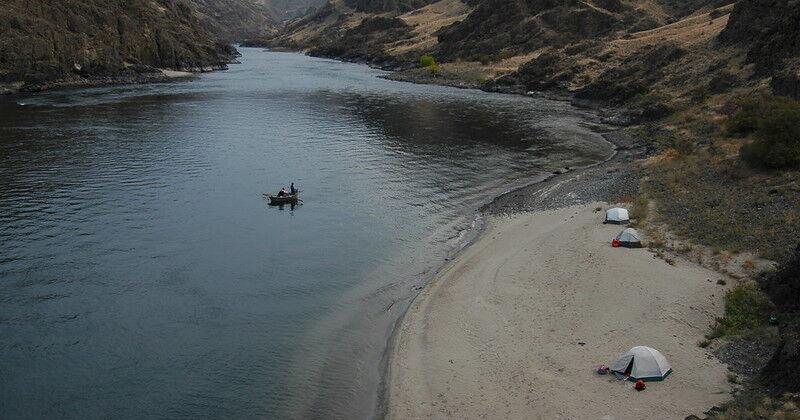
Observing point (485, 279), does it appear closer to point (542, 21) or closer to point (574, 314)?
point (574, 314)

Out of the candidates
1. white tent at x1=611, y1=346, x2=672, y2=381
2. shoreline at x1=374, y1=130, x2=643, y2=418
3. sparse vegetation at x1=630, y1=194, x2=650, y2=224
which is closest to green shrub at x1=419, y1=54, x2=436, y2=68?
shoreline at x1=374, y1=130, x2=643, y2=418

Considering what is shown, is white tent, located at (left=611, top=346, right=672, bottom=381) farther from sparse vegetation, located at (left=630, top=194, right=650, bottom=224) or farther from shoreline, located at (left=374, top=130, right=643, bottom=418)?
sparse vegetation, located at (left=630, top=194, right=650, bottom=224)

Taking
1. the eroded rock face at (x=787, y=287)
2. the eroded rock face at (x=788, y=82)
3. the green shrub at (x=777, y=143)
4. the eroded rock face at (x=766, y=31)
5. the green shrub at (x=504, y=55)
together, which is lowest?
the eroded rock face at (x=787, y=287)

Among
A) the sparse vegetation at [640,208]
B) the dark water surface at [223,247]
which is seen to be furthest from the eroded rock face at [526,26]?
the sparse vegetation at [640,208]

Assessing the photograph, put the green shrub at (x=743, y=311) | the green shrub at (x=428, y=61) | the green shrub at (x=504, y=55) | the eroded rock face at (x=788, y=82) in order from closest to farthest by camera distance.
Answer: the green shrub at (x=743, y=311), the eroded rock face at (x=788, y=82), the green shrub at (x=504, y=55), the green shrub at (x=428, y=61)

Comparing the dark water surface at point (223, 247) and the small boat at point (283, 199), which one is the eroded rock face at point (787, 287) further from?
the small boat at point (283, 199)

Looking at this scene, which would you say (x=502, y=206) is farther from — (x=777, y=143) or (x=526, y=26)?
(x=526, y=26)
